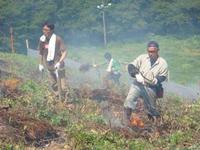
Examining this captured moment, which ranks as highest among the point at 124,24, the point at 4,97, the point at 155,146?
the point at 124,24

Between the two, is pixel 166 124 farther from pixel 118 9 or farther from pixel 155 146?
pixel 118 9

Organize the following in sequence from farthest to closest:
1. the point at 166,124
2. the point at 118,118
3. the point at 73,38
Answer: the point at 73,38 < the point at 118,118 < the point at 166,124

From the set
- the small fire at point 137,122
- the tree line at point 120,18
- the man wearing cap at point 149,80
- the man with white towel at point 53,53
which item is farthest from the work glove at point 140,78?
the tree line at point 120,18

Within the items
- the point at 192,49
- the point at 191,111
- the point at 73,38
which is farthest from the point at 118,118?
the point at 73,38

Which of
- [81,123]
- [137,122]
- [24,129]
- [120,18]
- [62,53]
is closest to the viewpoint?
[24,129]

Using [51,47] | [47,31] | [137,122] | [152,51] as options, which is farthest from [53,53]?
[137,122]

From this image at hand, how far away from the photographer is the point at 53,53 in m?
11.3

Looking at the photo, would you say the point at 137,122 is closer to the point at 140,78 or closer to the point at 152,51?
the point at 140,78

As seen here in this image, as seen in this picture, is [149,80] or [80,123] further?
[149,80]

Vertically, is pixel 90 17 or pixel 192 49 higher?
pixel 90 17

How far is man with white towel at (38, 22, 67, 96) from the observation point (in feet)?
36.7

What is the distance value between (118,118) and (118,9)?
166 ft

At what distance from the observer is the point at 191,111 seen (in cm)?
1012

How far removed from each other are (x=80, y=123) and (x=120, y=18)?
168 feet
